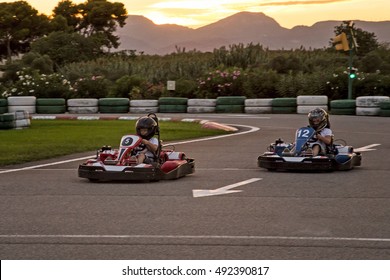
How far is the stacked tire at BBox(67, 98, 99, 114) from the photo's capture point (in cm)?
3681

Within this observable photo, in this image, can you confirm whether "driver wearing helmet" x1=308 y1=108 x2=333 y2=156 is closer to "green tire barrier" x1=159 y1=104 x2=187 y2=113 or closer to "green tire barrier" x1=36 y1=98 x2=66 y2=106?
"green tire barrier" x1=159 y1=104 x2=187 y2=113

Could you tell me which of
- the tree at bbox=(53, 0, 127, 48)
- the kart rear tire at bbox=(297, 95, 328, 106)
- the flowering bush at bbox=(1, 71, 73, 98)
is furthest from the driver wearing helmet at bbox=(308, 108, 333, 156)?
the tree at bbox=(53, 0, 127, 48)

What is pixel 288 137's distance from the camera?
71.9 ft

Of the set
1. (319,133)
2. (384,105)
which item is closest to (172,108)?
(384,105)

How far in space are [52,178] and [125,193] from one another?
219 centimetres

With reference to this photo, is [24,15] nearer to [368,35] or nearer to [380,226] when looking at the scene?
[368,35]

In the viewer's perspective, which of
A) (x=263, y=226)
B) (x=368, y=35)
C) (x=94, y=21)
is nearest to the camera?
(x=263, y=226)

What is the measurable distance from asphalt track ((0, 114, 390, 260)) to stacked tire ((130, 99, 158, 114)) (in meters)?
20.9

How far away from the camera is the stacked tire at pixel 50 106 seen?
120 ft

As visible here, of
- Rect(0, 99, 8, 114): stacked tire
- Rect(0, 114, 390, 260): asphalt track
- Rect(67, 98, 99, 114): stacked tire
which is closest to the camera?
Rect(0, 114, 390, 260): asphalt track

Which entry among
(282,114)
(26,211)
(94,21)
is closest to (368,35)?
(94,21)

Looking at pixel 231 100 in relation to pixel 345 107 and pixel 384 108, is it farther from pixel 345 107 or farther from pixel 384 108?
pixel 384 108

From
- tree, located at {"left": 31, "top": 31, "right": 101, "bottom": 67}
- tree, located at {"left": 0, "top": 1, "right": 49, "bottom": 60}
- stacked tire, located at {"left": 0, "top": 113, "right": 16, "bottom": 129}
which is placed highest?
tree, located at {"left": 0, "top": 1, "right": 49, "bottom": 60}

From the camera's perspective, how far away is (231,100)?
36.0m
